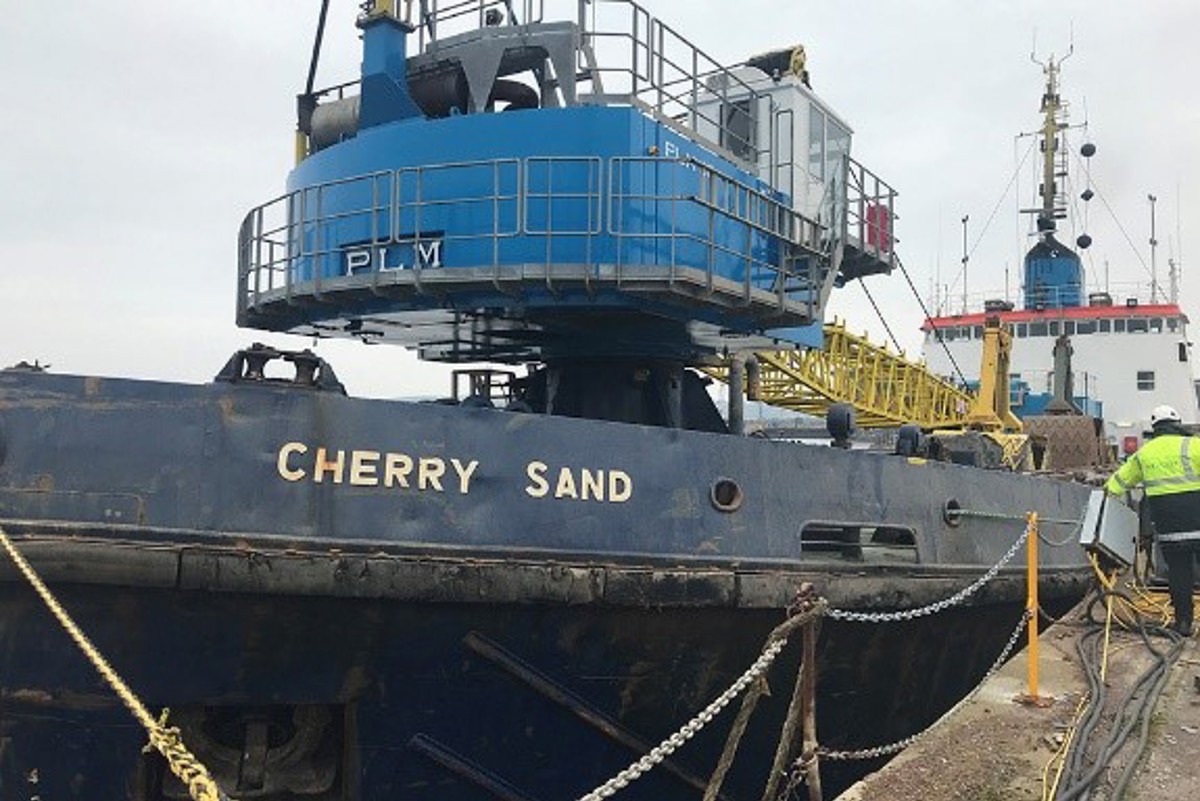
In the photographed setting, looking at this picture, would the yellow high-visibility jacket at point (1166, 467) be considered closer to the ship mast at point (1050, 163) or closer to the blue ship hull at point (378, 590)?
the blue ship hull at point (378, 590)

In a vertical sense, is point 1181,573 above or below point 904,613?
above

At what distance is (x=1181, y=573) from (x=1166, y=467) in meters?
0.67

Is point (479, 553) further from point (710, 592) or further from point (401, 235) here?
point (401, 235)

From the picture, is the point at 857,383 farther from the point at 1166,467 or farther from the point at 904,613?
the point at 904,613

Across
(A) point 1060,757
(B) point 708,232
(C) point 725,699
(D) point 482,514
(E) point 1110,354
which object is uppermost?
(E) point 1110,354

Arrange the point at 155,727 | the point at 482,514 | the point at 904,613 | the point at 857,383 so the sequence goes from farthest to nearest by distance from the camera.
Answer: the point at 857,383 < the point at 904,613 < the point at 482,514 < the point at 155,727

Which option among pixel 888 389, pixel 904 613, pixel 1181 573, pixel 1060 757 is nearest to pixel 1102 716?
pixel 1060 757

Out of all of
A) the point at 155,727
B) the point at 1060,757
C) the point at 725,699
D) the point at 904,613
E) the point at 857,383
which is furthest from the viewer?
the point at 857,383

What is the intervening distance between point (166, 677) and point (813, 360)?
10.9 meters

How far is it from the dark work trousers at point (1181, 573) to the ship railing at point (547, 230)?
272 cm

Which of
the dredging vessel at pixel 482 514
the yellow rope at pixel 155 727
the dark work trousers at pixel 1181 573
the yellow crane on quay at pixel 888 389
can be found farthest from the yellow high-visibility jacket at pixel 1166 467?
the yellow rope at pixel 155 727

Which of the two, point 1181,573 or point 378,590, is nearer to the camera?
point 378,590

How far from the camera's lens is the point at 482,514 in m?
4.80

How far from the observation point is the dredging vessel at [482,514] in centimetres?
432
